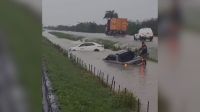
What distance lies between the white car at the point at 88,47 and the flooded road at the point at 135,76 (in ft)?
0.11

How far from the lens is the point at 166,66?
2.79 meters

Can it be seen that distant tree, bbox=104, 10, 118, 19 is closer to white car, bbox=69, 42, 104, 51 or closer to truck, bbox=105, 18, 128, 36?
truck, bbox=105, 18, 128, 36

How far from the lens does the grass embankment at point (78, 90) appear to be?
2775 mm

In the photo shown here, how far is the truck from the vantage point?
284 cm

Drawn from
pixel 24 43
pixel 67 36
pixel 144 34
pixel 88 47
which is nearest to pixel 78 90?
pixel 88 47

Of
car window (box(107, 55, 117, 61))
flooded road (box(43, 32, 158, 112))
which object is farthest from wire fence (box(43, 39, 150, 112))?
car window (box(107, 55, 117, 61))

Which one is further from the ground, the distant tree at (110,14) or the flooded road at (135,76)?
the distant tree at (110,14)

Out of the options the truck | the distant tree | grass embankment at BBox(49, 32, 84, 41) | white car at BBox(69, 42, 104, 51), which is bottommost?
white car at BBox(69, 42, 104, 51)

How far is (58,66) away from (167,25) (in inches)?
36.1

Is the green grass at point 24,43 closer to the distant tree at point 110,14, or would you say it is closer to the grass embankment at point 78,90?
the grass embankment at point 78,90

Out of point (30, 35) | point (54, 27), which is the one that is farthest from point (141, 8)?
point (30, 35)

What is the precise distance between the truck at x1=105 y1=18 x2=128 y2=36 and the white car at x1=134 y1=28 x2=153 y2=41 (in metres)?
0.11

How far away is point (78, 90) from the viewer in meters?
2.83

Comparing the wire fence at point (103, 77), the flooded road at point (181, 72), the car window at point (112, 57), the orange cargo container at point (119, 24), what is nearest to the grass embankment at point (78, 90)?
the wire fence at point (103, 77)
